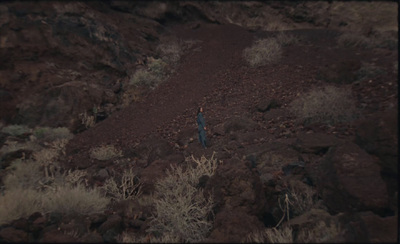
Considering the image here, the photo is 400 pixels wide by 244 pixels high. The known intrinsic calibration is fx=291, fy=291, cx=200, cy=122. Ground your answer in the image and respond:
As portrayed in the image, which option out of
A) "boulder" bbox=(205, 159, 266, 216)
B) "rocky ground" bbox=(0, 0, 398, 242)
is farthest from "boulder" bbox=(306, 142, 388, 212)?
"boulder" bbox=(205, 159, 266, 216)

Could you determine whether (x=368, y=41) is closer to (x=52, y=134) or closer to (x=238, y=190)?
(x=238, y=190)

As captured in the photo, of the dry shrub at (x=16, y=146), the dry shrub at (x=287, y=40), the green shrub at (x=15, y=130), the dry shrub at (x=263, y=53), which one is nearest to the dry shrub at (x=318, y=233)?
the dry shrub at (x=16, y=146)

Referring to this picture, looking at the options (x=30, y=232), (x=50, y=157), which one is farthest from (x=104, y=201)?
(x=50, y=157)

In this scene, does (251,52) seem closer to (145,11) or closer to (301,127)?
(301,127)

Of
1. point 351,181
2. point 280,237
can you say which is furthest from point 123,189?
point 351,181

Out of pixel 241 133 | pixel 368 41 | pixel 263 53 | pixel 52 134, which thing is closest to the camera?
pixel 241 133

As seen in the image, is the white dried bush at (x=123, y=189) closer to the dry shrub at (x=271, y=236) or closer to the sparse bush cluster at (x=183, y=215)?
the sparse bush cluster at (x=183, y=215)

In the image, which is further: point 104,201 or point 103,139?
point 103,139
